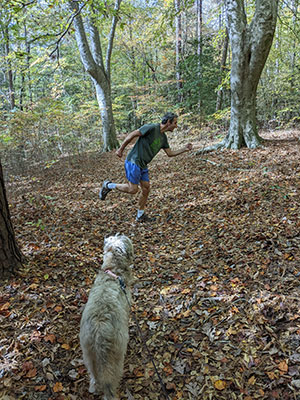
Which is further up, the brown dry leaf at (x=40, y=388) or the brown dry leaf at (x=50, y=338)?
the brown dry leaf at (x=50, y=338)

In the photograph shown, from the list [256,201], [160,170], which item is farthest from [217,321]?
[160,170]

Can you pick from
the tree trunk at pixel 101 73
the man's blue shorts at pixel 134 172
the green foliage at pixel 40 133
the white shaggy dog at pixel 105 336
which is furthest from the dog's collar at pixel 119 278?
the tree trunk at pixel 101 73

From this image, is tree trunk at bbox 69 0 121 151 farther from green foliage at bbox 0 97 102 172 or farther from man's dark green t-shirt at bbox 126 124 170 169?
Result: man's dark green t-shirt at bbox 126 124 170 169

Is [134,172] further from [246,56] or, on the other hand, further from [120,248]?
[246,56]

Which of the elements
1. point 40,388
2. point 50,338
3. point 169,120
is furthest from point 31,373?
point 169,120

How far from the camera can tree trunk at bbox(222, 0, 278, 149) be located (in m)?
8.05

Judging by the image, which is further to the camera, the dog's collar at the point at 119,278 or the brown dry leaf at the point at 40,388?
the dog's collar at the point at 119,278

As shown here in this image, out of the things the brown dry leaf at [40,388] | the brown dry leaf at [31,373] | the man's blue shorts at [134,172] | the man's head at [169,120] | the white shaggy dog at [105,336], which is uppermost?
the man's head at [169,120]

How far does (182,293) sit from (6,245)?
8.41 feet

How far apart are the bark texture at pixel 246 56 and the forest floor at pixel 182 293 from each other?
279 centimetres

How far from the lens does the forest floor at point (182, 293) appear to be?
2396mm

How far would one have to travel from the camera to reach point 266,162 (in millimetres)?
7598

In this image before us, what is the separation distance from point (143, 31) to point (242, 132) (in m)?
17.6

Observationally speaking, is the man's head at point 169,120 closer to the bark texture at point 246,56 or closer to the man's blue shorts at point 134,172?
the man's blue shorts at point 134,172
